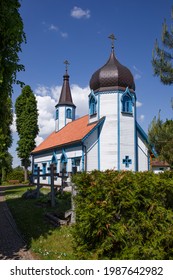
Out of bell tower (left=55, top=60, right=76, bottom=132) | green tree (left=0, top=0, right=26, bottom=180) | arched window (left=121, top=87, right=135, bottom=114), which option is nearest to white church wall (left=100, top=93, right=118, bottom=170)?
arched window (left=121, top=87, right=135, bottom=114)

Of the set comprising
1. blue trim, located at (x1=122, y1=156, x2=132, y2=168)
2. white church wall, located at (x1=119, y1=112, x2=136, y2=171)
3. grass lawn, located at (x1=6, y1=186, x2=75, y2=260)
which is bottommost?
grass lawn, located at (x1=6, y1=186, x2=75, y2=260)

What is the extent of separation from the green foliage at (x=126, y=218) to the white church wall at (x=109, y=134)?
1900cm

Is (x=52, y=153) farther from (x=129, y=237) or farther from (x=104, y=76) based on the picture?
(x=129, y=237)

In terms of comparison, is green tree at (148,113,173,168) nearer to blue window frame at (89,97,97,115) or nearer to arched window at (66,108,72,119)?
blue window frame at (89,97,97,115)

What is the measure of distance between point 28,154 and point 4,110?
36.3 meters

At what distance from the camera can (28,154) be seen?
141ft

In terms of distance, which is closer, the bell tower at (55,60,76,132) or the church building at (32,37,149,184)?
the church building at (32,37,149,184)

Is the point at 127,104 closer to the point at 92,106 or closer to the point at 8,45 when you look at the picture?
the point at 92,106

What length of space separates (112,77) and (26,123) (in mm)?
21411

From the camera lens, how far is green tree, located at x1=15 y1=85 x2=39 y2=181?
141ft

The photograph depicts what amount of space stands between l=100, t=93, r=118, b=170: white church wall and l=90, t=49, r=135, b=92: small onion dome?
962 millimetres

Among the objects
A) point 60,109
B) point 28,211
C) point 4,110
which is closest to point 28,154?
point 60,109

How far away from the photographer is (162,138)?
12430mm

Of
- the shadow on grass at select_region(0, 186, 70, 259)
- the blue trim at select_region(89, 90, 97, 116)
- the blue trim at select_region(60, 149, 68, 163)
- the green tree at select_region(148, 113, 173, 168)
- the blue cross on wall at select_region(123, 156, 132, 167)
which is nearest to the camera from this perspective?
the shadow on grass at select_region(0, 186, 70, 259)
